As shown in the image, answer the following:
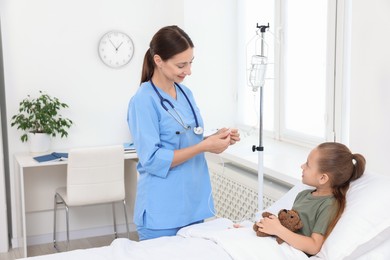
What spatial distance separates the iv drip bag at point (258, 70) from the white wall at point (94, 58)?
1.78 meters

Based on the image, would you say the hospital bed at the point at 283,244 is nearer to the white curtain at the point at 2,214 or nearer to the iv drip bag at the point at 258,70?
the iv drip bag at the point at 258,70

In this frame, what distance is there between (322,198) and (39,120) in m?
2.50

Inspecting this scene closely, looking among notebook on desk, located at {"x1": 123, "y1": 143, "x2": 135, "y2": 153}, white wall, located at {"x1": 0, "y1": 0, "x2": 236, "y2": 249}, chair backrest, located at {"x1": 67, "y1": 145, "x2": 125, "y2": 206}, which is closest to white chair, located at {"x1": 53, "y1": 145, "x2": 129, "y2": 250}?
chair backrest, located at {"x1": 67, "y1": 145, "x2": 125, "y2": 206}

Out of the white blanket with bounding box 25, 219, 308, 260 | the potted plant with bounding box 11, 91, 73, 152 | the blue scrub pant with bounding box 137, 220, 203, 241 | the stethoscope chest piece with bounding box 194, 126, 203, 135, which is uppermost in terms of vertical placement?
the stethoscope chest piece with bounding box 194, 126, 203, 135

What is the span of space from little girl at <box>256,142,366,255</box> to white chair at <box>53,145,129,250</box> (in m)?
1.87

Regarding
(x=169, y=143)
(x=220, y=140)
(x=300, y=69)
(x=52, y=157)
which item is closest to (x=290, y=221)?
(x=220, y=140)

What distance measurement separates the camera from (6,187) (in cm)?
394

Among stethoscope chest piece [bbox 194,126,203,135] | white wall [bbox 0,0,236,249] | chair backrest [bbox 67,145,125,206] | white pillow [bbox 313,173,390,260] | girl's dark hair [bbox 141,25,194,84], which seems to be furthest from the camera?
white wall [bbox 0,0,236,249]

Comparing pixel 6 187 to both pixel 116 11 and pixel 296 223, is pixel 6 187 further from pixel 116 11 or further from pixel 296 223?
pixel 296 223

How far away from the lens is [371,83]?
2.25 meters

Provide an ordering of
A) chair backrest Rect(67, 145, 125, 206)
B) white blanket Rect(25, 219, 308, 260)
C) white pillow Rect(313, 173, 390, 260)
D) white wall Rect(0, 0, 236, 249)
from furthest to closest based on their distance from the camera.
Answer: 1. white wall Rect(0, 0, 236, 249)
2. chair backrest Rect(67, 145, 125, 206)
3. white blanket Rect(25, 219, 308, 260)
4. white pillow Rect(313, 173, 390, 260)

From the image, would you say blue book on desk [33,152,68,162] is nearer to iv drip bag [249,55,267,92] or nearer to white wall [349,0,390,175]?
iv drip bag [249,55,267,92]

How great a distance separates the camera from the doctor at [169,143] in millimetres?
1967

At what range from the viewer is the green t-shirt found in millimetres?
1762
